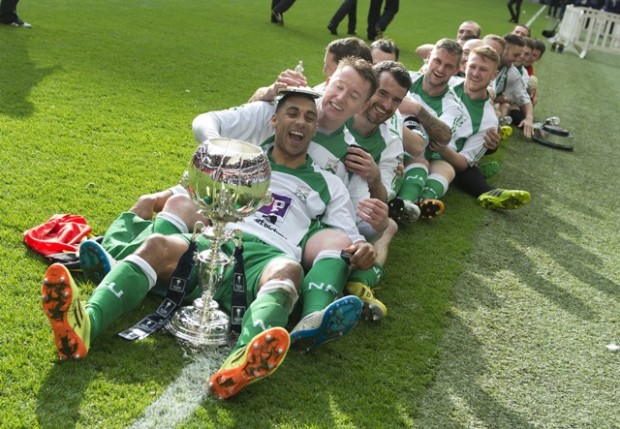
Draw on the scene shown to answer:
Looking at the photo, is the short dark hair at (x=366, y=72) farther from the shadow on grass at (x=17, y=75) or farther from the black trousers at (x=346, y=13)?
the black trousers at (x=346, y=13)

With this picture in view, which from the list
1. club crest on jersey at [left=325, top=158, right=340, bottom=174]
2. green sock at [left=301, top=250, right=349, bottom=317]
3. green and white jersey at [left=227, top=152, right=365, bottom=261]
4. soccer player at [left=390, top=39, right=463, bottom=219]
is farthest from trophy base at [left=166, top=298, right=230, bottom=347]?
soccer player at [left=390, top=39, right=463, bottom=219]

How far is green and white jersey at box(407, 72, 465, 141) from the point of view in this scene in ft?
20.3

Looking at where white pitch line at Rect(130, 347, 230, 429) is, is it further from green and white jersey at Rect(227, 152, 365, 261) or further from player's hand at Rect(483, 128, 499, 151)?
player's hand at Rect(483, 128, 499, 151)

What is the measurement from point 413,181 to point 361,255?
87.8 inches

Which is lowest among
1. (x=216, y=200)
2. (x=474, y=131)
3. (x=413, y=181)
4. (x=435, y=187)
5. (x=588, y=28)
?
(x=588, y=28)

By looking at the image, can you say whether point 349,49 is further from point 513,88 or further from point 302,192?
point 513,88

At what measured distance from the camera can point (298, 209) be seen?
3.88 metres

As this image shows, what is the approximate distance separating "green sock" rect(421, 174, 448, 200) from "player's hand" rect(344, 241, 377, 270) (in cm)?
230

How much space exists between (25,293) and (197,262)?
767 mm

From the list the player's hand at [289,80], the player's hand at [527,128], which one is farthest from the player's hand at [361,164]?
the player's hand at [527,128]

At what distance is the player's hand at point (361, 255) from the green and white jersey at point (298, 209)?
268 mm

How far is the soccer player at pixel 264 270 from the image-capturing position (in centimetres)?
277

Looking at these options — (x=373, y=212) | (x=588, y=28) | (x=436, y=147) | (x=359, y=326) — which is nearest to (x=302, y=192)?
(x=373, y=212)

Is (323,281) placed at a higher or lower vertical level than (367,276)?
higher
